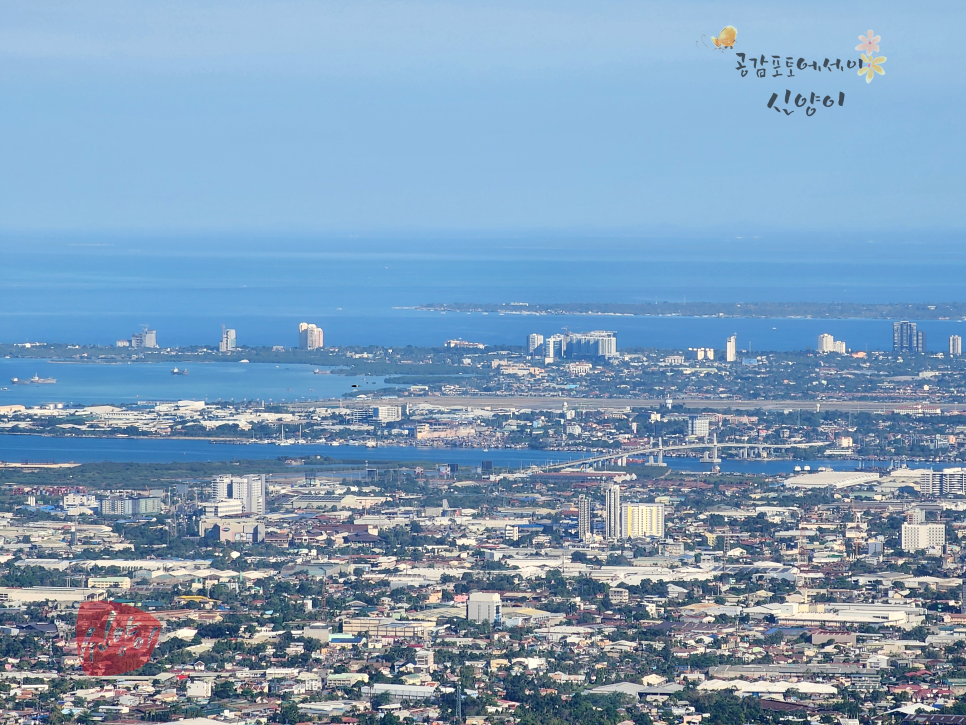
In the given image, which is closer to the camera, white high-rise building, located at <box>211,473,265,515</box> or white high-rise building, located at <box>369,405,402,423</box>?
white high-rise building, located at <box>211,473,265,515</box>

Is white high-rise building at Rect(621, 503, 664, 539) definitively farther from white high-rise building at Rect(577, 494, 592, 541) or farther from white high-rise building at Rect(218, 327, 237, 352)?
white high-rise building at Rect(218, 327, 237, 352)

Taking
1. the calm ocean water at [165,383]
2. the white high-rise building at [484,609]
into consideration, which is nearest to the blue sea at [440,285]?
the calm ocean water at [165,383]

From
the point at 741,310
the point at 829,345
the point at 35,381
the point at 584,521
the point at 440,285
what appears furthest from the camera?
the point at 440,285

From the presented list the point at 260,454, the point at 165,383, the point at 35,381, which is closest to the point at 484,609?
the point at 260,454

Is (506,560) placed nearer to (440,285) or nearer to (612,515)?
(612,515)

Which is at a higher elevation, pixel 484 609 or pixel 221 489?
pixel 221 489

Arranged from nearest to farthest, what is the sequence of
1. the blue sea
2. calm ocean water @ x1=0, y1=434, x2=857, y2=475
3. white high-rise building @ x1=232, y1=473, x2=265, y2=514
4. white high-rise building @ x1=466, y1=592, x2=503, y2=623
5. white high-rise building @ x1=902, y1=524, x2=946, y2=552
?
white high-rise building @ x1=466, y1=592, x2=503, y2=623 < white high-rise building @ x1=902, y1=524, x2=946, y2=552 < white high-rise building @ x1=232, y1=473, x2=265, y2=514 < calm ocean water @ x1=0, y1=434, x2=857, y2=475 < the blue sea

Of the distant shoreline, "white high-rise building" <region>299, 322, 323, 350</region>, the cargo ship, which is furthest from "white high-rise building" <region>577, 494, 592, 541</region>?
the distant shoreline
